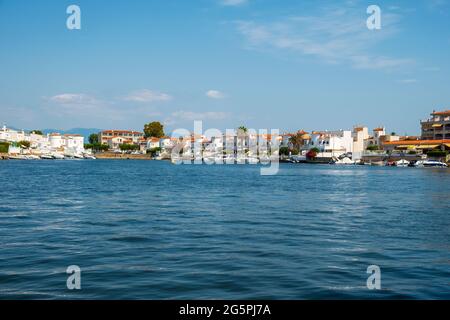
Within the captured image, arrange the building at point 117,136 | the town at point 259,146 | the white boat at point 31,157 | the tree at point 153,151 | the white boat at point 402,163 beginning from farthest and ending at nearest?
the building at point 117,136 < the tree at point 153,151 < the white boat at point 31,157 < the town at point 259,146 < the white boat at point 402,163

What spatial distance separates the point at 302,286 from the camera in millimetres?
8406

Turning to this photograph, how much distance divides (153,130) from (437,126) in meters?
80.7

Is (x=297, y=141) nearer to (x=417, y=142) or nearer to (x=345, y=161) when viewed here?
(x=345, y=161)

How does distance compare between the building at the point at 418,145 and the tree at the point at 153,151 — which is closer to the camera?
the building at the point at 418,145

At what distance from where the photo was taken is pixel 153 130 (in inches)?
5787

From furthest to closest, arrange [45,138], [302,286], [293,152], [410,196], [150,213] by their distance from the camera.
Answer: [45,138]
[293,152]
[410,196]
[150,213]
[302,286]

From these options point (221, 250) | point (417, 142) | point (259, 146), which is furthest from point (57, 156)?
point (221, 250)

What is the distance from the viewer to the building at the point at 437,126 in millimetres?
94606

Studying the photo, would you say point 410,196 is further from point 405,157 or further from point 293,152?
point 293,152

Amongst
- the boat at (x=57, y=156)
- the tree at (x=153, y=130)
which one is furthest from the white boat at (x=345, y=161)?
the boat at (x=57, y=156)

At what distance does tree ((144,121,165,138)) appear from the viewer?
14700 centimetres

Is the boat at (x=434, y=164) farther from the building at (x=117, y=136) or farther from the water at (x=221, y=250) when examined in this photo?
the building at (x=117, y=136)

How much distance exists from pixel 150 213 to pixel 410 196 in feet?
51.3
